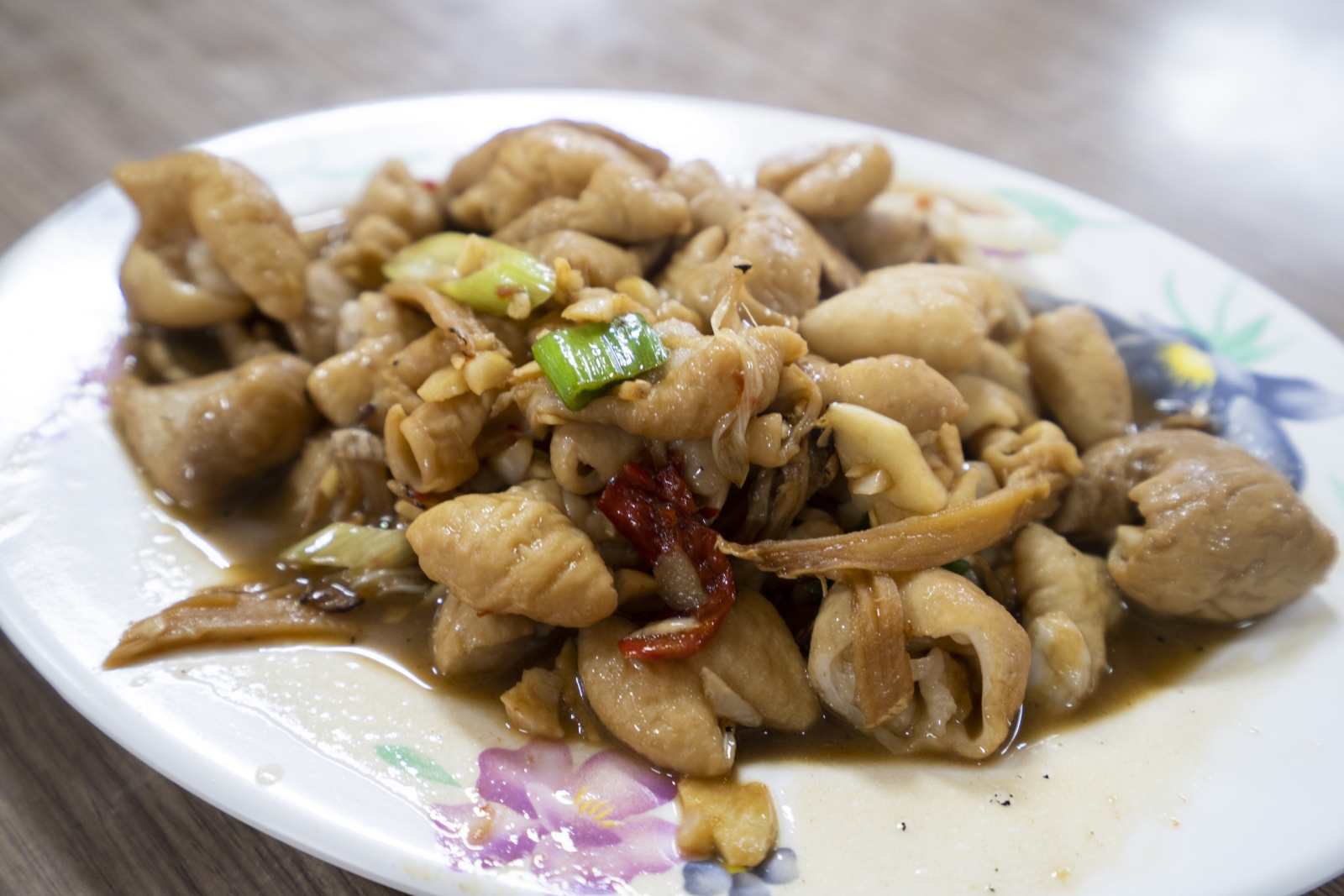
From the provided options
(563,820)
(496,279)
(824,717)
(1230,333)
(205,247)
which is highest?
(496,279)

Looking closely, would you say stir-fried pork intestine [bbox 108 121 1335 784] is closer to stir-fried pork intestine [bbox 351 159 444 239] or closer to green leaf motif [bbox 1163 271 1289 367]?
stir-fried pork intestine [bbox 351 159 444 239]

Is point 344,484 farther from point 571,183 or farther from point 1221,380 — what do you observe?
point 1221,380

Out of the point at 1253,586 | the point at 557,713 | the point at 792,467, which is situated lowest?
the point at 557,713

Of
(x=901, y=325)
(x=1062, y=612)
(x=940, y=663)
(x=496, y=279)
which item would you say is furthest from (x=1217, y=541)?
(x=496, y=279)

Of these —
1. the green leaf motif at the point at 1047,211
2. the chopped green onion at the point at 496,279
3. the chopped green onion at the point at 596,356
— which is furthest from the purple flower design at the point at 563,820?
the green leaf motif at the point at 1047,211

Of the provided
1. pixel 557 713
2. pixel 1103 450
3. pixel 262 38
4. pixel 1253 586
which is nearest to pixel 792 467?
pixel 557 713

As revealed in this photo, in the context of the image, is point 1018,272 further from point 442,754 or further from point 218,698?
point 218,698

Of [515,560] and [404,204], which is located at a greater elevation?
[404,204]
